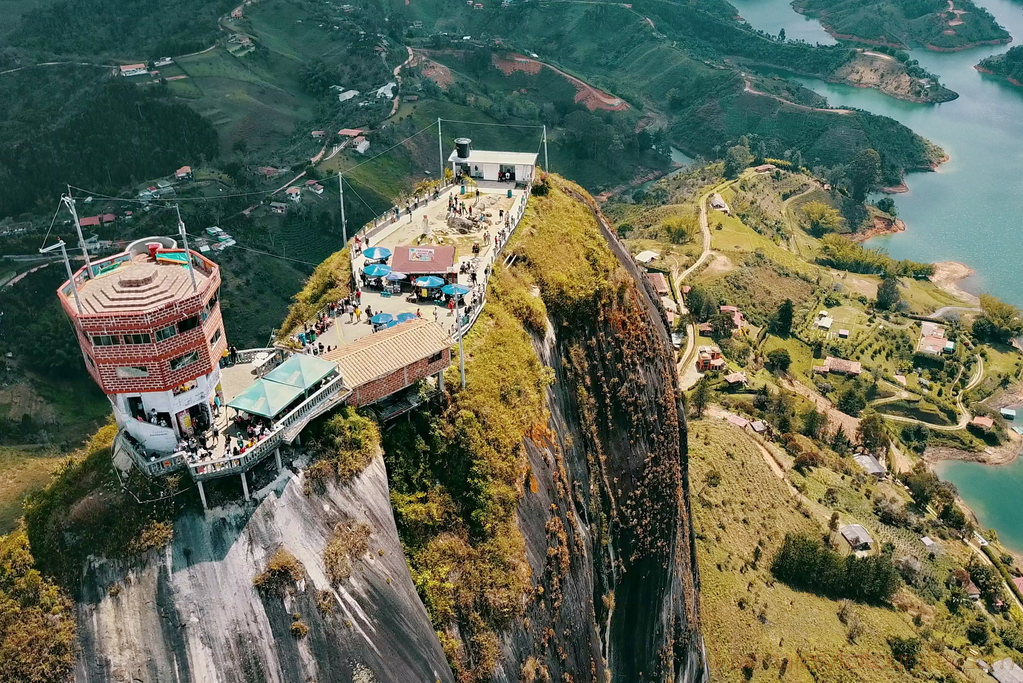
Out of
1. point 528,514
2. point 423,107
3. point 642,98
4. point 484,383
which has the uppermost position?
point 484,383

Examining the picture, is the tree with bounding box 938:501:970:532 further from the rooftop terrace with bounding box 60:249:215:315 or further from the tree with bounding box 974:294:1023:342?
the rooftop terrace with bounding box 60:249:215:315

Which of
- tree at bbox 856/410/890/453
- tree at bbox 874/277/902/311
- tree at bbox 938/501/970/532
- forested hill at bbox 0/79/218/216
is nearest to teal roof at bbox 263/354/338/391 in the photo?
tree at bbox 938/501/970/532

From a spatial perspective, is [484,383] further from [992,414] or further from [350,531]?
[992,414]

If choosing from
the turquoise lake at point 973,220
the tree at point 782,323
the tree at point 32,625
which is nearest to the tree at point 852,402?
the turquoise lake at point 973,220

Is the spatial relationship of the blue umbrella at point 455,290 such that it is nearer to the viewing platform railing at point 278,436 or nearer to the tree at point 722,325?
the viewing platform railing at point 278,436

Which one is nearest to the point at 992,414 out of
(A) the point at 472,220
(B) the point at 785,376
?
(B) the point at 785,376

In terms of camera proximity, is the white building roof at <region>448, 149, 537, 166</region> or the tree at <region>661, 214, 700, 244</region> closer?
the white building roof at <region>448, 149, 537, 166</region>

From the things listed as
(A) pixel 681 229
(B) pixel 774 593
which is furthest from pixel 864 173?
(B) pixel 774 593
